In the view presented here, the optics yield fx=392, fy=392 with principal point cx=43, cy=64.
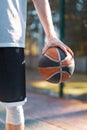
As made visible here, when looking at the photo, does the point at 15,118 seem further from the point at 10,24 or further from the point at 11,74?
the point at 10,24

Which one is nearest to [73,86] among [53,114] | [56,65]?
[53,114]

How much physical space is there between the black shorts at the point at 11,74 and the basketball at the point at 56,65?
1.19ft

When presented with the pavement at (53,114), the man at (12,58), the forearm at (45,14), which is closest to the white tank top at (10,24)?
the man at (12,58)

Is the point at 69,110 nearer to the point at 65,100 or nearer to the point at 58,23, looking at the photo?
the point at 65,100

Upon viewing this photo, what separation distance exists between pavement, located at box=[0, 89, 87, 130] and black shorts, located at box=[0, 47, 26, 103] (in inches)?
66.9

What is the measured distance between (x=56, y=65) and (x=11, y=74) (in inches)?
20.2

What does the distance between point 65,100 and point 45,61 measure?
345cm

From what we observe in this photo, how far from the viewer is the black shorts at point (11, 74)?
7.79 ft

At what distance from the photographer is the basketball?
273 cm

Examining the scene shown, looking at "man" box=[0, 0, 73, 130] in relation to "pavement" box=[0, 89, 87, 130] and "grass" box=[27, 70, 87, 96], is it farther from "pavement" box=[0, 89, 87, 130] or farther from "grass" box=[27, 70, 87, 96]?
"grass" box=[27, 70, 87, 96]

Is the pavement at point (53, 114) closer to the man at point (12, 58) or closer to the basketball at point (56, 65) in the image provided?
the basketball at point (56, 65)

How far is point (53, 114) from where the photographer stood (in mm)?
5070

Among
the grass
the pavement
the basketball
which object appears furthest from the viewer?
the grass

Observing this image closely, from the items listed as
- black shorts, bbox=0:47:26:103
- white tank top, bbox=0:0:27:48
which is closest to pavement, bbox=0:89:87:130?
black shorts, bbox=0:47:26:103
